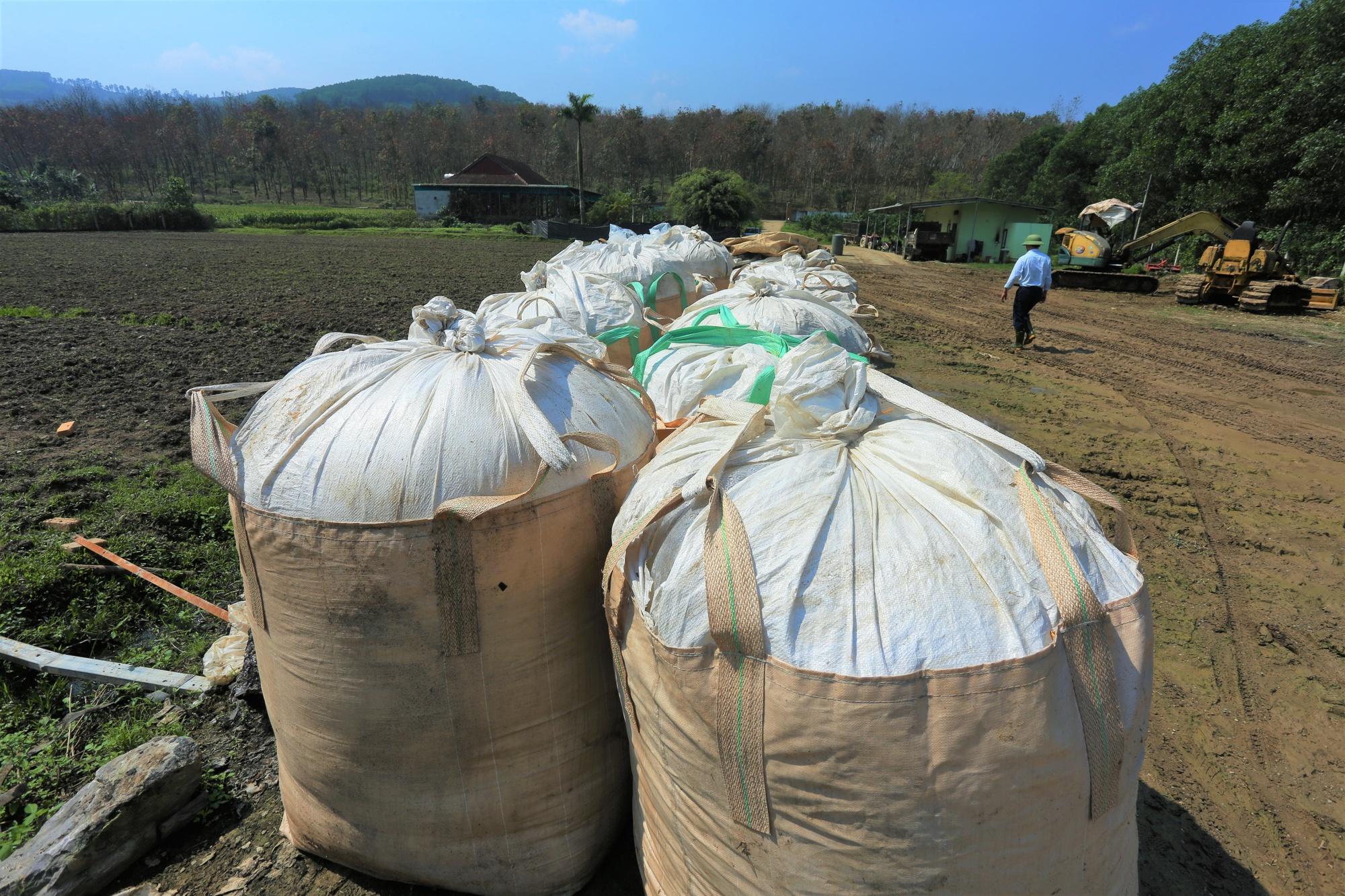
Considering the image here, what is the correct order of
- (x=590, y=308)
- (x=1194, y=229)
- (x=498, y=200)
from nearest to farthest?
(x=590, y=308) → (x=1194, y=229) → (x=498, y=200)

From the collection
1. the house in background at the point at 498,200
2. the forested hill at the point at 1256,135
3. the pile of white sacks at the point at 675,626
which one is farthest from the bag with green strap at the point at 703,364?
the house in background at the point at 498,200

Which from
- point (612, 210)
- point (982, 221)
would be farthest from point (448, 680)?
point (612, 210)

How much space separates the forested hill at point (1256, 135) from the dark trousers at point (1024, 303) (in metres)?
13.1

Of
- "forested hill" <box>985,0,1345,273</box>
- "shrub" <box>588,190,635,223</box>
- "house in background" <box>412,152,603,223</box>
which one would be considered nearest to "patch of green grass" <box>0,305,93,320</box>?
"forested hill" <box>985,0,1345,273</box>

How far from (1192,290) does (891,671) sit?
59.1 feet

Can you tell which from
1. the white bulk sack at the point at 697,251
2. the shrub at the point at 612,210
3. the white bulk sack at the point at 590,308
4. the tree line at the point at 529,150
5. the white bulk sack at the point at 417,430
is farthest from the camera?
the tree line at the point at 529,150

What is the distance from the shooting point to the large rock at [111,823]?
5.94ft

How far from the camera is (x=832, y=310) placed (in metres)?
3.87

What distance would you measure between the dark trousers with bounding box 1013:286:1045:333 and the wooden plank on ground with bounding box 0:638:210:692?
34.2ft

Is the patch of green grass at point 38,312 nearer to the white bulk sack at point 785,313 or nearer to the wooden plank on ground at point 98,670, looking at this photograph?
the wooden plank on ground at point 98,670

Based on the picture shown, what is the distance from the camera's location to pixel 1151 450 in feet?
19.6

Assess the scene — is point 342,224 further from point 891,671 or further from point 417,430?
point 891,671

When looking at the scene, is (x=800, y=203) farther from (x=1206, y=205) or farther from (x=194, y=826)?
(x=194, y=826)

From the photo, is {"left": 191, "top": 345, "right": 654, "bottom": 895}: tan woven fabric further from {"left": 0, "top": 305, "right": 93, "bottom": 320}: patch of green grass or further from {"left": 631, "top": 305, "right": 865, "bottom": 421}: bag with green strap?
{"left": 0, "top": 305, "right": 93, "bottom": 320}: patch of green grass
